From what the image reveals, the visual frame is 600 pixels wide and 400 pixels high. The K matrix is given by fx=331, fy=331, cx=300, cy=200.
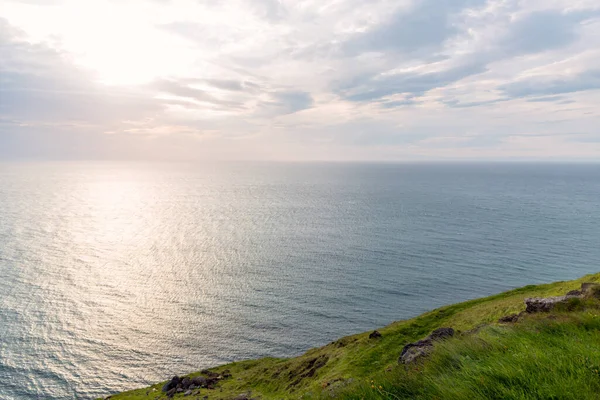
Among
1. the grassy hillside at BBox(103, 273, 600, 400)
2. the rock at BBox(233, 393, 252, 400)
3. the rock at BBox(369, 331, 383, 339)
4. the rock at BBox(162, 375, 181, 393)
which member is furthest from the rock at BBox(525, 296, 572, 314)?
the rock at BBox(162, 375, 181, 393)

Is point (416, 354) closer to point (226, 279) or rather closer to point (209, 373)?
point (209, 373)

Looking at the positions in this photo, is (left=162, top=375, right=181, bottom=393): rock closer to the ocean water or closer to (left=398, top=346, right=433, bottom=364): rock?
the ocean water

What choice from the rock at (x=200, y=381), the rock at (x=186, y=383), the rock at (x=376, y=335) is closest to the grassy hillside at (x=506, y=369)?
the rock at (x=376, y=335)

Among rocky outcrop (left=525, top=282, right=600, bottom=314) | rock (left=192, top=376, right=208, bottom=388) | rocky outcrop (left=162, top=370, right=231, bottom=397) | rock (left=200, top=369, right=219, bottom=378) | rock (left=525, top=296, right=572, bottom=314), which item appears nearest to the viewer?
rocky outcrop (left=525, top=282, right=600, bottom=314)

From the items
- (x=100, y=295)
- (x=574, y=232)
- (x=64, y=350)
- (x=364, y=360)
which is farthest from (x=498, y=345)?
(x=574, y=232)

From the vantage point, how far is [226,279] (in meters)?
79.6

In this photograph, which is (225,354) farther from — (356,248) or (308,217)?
(308,217)

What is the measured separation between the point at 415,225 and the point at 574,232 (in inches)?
1933

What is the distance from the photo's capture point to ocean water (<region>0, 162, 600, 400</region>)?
5284 cm

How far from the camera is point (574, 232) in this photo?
4257 inches

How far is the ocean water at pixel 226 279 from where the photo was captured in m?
52.8

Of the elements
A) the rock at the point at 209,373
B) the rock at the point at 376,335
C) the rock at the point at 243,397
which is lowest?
the rock at the point at 209,373

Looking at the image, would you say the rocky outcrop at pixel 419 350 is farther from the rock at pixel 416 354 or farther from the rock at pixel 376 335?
the rock at pixel 376 335

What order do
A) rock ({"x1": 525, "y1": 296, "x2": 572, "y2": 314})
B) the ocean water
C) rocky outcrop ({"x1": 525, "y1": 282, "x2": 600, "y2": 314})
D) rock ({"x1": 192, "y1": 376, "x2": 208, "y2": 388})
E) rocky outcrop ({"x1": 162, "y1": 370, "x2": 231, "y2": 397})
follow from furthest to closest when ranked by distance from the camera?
the ocean water
rock ({"x1": 192, "y1": 376, "x2": 208, "y2": 388})
rocky outcrop ({"x1": 162, "y1": 370, "x2": 231, "y2": 397})
rock ({"x1": 525, "y1": 296, "x2": 572, "y2": 314})
rocky outcrop ({"x1": 525, "y1": 282, "x2": 600, "y2": 314})
